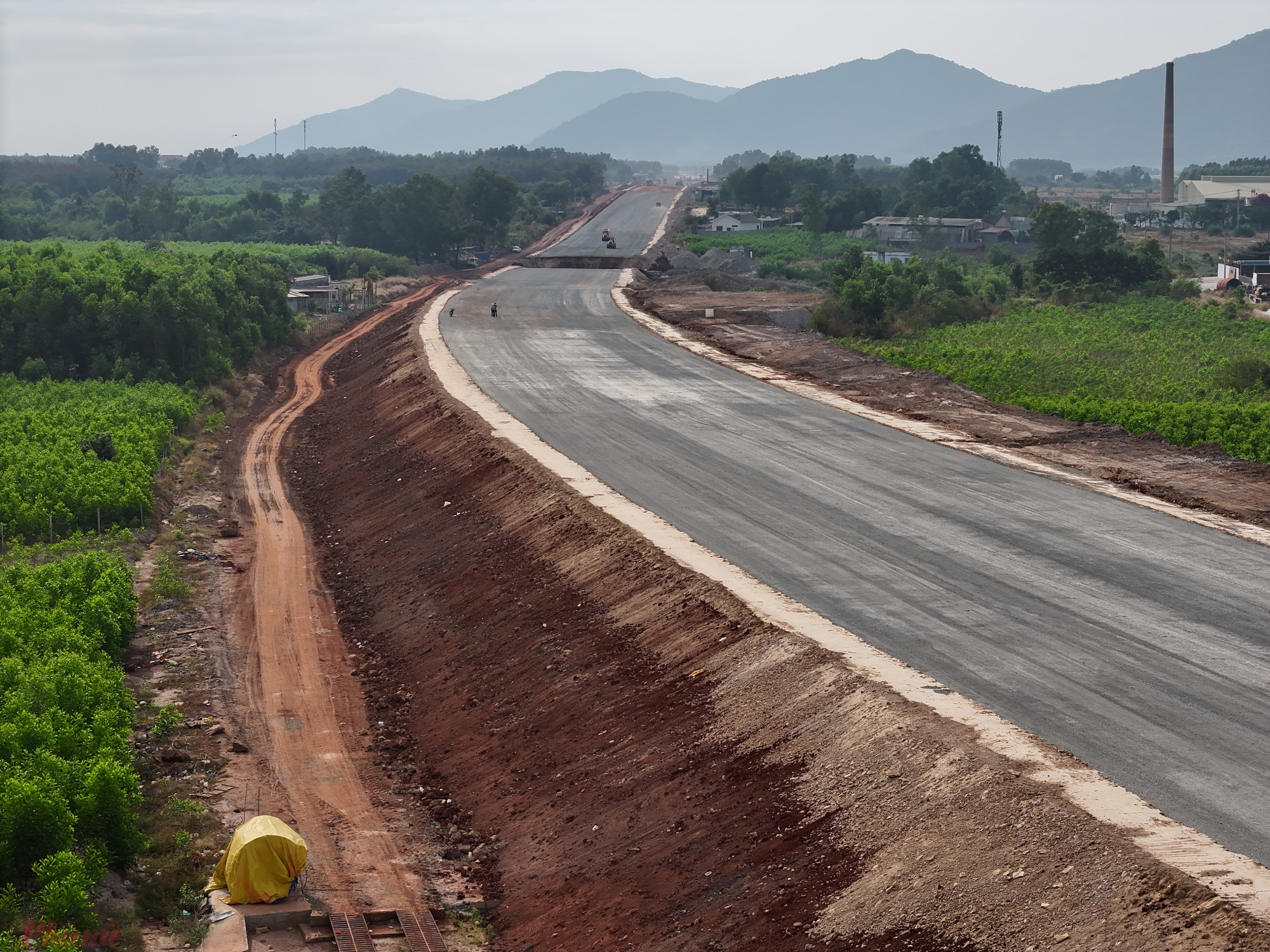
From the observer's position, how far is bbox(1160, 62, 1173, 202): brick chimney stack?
148 metres

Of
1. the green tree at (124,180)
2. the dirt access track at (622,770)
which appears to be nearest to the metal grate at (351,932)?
the dirt access track at (622,770)

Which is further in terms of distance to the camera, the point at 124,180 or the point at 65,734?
the point at 124,180

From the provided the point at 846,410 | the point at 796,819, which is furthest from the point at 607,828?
Answer: the point at 846,410

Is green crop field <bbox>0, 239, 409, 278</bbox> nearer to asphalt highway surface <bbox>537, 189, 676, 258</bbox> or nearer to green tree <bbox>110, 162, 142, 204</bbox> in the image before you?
asphalt highway surface <bbox>537, 189, 676, 258</bbox>

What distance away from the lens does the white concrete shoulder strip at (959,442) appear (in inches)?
956

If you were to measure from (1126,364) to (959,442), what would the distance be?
53.3 feet

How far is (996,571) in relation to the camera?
21.4 meters

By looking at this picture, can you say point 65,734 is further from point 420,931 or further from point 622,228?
point 622,228

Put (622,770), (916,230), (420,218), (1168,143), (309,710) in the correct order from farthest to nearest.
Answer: (1168,143) < (916,230) < (420,218) < (309,710) < (622,770)

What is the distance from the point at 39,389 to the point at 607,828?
40132mm

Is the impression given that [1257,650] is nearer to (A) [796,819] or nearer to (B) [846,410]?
(A) [796,819]

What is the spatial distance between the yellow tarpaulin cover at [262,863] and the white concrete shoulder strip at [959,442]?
17.3 metres

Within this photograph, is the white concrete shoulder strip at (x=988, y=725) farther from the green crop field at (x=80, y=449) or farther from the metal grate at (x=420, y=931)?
the green crop field at (x=80, y=449)

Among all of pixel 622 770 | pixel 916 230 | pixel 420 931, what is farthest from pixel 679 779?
pixel 916 230
